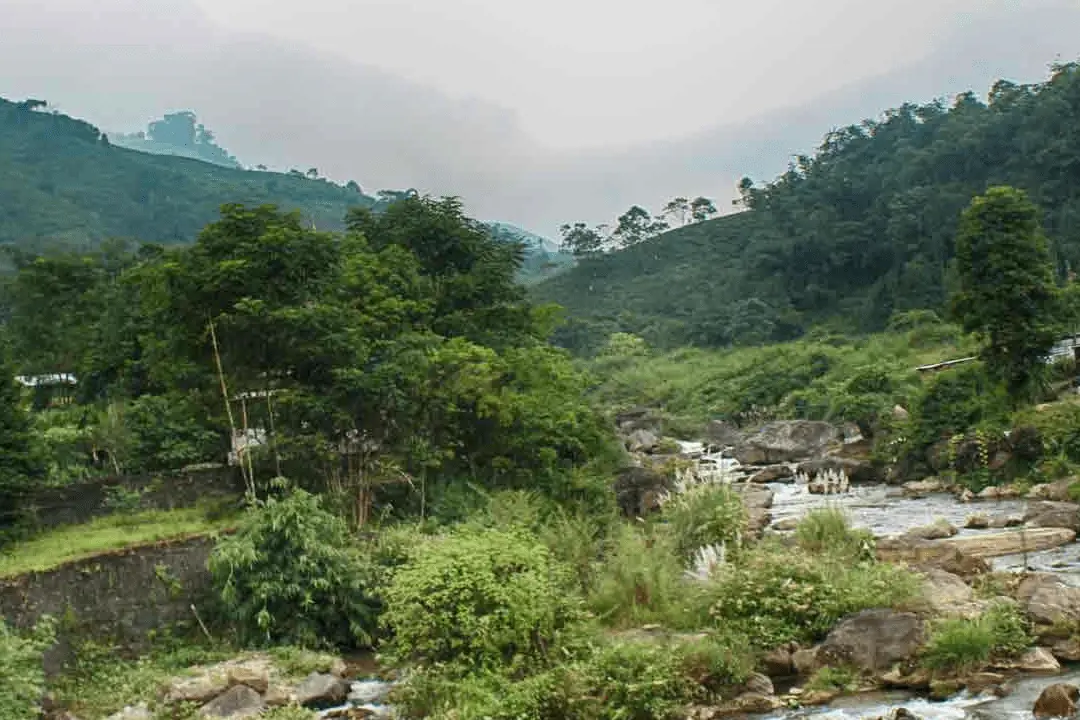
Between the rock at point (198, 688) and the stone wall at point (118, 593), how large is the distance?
1613 millimetres

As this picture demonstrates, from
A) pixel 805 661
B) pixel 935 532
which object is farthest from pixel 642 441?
pixel 805 661

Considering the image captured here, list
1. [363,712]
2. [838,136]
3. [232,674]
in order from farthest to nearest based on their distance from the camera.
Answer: [838,136] → [232,674] → [363,712]

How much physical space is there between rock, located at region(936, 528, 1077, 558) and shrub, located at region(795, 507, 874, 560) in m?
2.95

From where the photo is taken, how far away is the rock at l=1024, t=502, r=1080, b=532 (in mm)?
19438

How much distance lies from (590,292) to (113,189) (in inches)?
2238

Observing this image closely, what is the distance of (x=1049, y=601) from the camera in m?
12.5

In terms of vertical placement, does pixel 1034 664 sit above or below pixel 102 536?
below

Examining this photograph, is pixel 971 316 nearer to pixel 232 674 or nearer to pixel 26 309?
pixel 232 674

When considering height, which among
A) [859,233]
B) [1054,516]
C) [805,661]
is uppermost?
[859,233]

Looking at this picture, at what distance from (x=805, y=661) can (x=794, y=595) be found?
900 millimetres

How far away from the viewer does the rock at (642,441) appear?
41281mm

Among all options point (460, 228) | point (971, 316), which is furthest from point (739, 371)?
point (460, 228)

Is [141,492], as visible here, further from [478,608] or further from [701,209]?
[701,209]

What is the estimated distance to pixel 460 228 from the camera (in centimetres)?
2544
